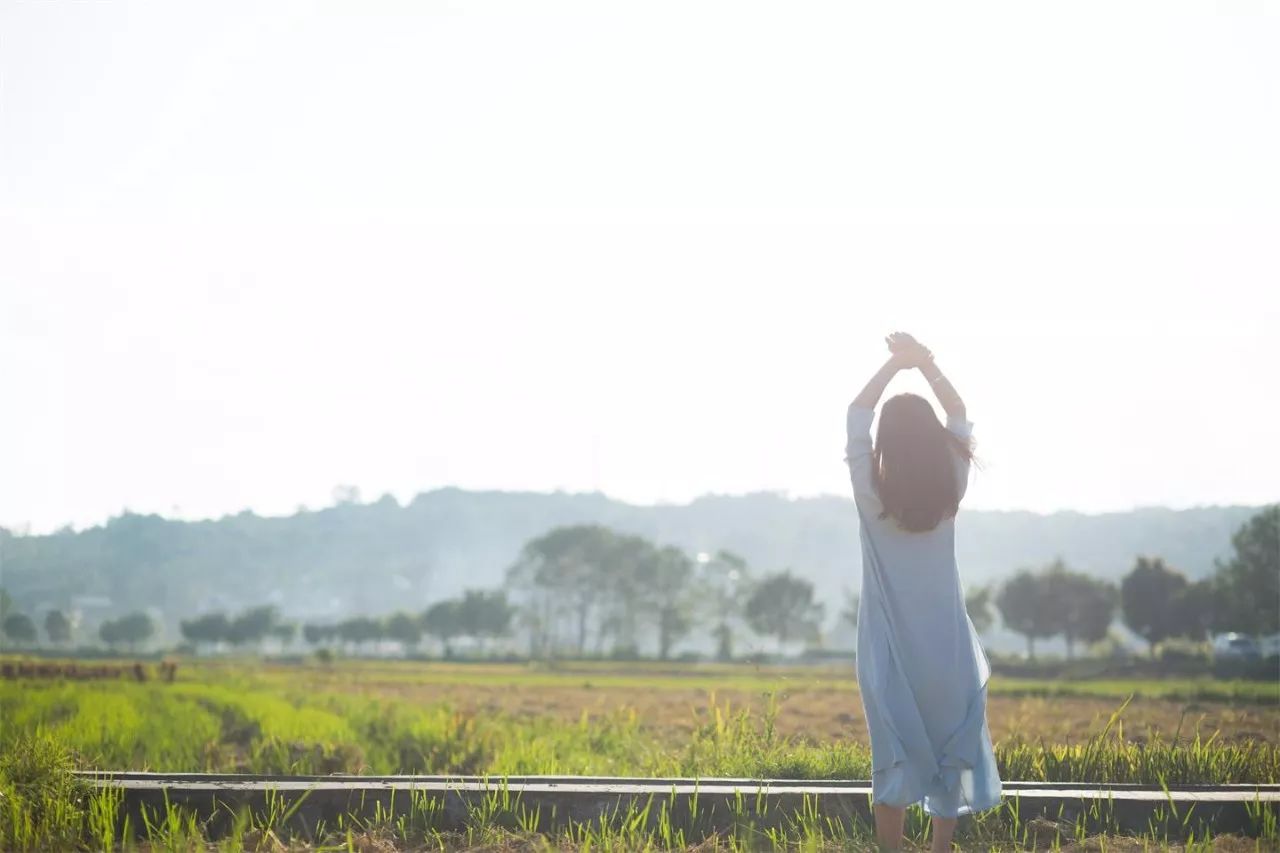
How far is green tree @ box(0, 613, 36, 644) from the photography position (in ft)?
392

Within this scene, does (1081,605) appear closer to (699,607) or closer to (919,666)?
(699,607)

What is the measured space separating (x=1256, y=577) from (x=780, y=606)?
67316 mm

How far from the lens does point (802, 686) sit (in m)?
37.2

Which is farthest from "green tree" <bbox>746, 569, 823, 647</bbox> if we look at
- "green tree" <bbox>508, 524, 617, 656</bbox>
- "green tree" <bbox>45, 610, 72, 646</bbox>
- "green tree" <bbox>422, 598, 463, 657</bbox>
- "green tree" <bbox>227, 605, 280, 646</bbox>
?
"green tree" <bbox>45, 610, 72, 646</bbox>

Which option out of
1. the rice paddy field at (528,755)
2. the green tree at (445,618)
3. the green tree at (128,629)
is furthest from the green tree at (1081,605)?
the green tree at (128,629)

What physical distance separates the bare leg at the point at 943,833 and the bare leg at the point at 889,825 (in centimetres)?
15

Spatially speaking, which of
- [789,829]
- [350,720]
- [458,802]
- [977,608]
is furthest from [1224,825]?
[977,608]

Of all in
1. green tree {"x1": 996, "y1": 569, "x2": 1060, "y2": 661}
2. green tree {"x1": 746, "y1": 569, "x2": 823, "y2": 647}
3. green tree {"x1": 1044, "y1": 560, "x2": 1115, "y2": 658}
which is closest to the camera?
green tree {"x1": 1044, "y1": 560, "x2": 1115, "y2": 658}

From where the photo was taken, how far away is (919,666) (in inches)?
211

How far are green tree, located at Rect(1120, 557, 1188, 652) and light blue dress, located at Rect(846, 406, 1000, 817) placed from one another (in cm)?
7048

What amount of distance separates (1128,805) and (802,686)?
31653 millimetres

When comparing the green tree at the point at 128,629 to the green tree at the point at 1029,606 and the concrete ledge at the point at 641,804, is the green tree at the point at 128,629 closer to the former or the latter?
the green tree at the point at 1029,606

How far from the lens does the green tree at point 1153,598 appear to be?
230ft

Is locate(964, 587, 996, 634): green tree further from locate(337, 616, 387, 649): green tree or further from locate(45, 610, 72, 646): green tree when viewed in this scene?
locate(45, 610, 72, 646): green tree
